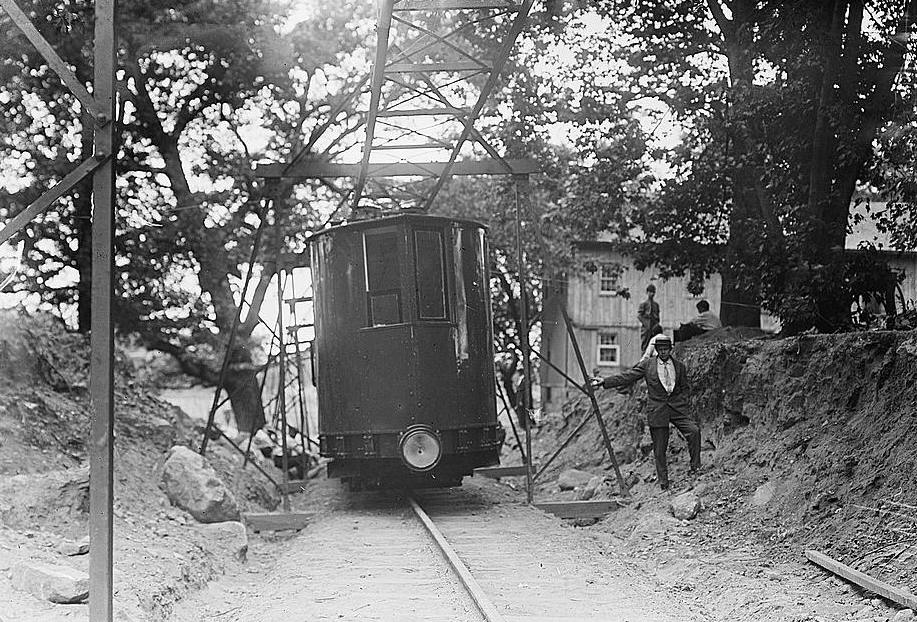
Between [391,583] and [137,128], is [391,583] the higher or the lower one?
the lower one

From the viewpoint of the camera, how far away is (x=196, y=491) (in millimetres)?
12312

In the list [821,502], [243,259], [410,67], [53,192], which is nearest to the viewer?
[53,192]

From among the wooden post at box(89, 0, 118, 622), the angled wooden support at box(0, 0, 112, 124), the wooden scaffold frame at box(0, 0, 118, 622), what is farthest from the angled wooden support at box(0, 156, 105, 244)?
the angled wooden support at box(0, 0, 112, 124)

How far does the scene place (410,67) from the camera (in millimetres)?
11891

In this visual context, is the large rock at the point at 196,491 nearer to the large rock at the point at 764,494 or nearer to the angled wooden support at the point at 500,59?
the angled wooden support at the point at 500,59

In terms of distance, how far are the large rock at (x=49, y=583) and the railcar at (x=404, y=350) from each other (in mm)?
5742

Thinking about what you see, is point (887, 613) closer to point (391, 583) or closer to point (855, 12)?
point (391, 583)

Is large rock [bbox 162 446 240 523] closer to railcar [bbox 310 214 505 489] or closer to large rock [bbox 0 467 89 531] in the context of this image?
railcar [bbox 310 214 505 489]

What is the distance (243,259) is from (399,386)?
9.38 metres

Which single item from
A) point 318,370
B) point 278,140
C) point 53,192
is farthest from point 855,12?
point 278,140

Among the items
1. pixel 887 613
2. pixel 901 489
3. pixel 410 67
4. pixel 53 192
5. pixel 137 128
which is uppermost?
pixel 137 128

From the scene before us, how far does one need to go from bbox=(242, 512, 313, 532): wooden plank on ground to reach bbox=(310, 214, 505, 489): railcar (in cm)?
92

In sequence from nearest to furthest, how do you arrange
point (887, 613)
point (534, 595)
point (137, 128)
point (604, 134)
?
1. point (887, 613)
2. point (534, 595)
3. point (604, 134)
4. point (137, 128)

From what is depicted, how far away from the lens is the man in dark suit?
41.3ft
